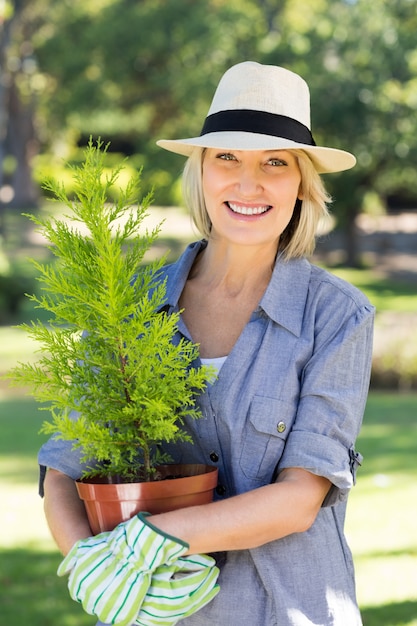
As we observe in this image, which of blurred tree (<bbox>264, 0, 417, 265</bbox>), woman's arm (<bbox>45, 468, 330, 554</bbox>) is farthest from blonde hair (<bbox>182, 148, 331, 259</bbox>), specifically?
blurred tree (<bbox>264, 0, 417, 265</bbox>)

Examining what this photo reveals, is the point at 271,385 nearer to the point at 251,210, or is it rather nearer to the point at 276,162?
the point at 251,210

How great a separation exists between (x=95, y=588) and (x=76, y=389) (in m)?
0.40

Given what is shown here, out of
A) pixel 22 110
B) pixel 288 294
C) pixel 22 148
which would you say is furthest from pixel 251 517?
pixel 22 148

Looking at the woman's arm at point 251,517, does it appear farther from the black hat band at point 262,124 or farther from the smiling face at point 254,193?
the black hat band at point 262,124

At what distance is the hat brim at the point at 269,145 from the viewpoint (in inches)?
89.0

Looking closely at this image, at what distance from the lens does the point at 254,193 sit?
231cm

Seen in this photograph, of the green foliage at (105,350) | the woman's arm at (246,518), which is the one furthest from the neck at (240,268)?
the woman's arm at (246,518)

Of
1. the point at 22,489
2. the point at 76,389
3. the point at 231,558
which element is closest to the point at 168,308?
the point at 76,389

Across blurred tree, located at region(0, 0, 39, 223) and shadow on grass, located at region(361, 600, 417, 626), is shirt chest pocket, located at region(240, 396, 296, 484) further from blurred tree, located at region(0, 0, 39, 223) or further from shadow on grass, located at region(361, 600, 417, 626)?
blurred tree, located at region(0, 0, 39, 223)

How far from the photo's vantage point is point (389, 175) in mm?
24578

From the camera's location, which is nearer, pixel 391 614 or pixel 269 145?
pixel 269 145

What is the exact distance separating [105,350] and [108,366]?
0.16 feet

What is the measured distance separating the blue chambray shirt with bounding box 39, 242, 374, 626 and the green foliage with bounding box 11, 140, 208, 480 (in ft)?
0.54

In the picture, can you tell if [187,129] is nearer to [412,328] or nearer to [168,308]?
[412,328]
